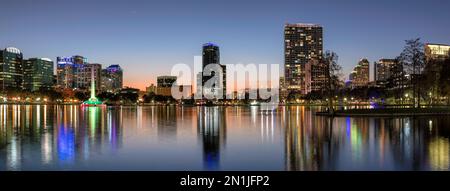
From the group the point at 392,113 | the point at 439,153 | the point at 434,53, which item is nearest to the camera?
the point at 439,153

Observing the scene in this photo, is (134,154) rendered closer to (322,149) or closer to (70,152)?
(70,152)

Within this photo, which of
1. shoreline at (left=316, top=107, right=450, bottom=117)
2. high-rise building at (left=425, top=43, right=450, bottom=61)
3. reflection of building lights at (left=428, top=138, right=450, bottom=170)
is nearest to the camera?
reflection of building lights at (left=428, top=138, right=450, bottom=170)

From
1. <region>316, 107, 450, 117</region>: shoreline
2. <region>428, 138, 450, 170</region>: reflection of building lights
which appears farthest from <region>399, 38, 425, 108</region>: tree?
<region>428, 138, 450, 170</region>: reflection of building lights

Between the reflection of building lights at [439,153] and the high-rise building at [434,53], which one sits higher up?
the high-rise building at [434,53]

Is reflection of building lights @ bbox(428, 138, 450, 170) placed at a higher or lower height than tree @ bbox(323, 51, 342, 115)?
lower

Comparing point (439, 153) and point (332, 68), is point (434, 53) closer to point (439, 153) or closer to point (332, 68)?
point (332, 68)

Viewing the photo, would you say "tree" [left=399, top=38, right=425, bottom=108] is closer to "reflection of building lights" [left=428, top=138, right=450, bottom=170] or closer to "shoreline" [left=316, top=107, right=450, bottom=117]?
"shoreline" [left=316, top=107, right=450, bottom=117]

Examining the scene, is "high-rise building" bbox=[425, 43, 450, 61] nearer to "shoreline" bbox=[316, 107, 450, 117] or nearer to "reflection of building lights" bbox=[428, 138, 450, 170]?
"shoreline" bbox=[316, 107, 450, 117]

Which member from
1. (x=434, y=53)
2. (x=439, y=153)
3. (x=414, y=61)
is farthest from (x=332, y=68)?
(x=434, y=53)

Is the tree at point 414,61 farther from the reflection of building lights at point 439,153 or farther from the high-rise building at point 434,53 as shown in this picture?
the reflection of building lights at point 439,153

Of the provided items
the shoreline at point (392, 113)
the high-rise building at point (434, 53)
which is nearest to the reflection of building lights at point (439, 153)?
the shoreline at point (392, 113)

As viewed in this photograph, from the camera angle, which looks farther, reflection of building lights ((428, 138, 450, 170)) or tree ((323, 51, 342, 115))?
tree ((323, 51, 342, 115))

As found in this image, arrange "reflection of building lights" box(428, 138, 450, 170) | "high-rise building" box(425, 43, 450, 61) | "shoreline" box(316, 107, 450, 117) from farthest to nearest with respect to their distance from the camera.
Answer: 1. "high-rise building" box(425, 43, 450, 61)
2. "shoreline" box(316, 107, 450, 117)
3. "reflection of building lights" box(428, 138, 450, 170)
